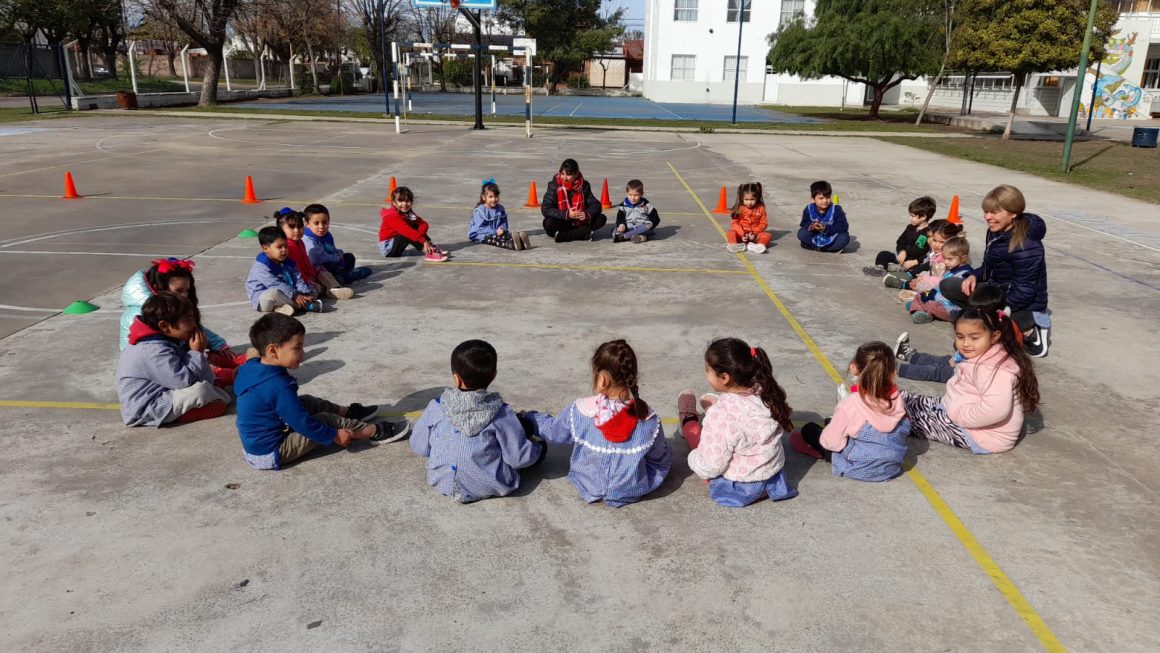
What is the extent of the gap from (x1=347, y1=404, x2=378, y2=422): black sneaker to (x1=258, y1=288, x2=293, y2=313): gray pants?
257 centimetres

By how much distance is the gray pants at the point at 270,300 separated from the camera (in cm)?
719

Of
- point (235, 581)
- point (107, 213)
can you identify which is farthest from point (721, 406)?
point (107, 213)

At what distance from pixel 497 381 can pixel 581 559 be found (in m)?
2.28

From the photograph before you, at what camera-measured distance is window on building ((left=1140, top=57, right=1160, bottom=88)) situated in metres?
52.1

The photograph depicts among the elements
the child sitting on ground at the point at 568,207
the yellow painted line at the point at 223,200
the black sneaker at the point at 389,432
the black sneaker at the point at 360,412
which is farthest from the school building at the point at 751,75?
the black sneaker at the point at 389,432

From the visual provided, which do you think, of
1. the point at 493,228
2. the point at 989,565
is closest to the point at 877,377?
the point at 989,565

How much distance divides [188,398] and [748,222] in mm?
7543

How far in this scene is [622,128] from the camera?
107ft

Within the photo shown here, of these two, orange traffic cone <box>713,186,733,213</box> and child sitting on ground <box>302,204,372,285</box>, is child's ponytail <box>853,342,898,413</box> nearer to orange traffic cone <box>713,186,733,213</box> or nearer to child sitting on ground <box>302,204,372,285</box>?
child sitting on ground <box>302,204,372,285</box>

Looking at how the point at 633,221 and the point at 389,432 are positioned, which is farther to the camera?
the point at 633,221

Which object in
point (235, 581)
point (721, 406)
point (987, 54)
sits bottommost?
point (235, 581)

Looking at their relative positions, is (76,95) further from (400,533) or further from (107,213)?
(400,533)

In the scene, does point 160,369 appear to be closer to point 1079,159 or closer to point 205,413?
point 205,413

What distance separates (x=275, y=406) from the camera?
438 cm
